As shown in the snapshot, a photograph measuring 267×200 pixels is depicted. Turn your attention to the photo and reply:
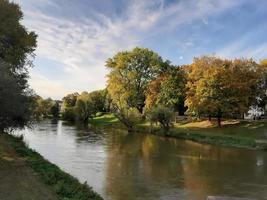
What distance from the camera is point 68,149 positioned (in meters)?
38.9

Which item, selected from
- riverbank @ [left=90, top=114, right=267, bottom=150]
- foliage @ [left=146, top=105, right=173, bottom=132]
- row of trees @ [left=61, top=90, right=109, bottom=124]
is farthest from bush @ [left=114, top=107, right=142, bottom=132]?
row of trees @ [left=61, top=90, right=109, bottom=124]

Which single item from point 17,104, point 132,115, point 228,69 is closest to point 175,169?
point 17,104

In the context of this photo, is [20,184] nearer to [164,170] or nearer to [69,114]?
[164,170]

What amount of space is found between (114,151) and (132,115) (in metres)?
30.2

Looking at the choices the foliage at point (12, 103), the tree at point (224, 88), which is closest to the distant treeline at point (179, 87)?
the tree at point (224, 88)

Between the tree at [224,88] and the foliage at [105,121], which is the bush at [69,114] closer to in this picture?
the foliage at [105,121]

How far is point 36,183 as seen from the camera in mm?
17359

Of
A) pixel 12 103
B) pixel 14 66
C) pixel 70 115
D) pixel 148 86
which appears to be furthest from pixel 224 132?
pixel 70 115

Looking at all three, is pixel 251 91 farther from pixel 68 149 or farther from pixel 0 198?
pixel 0 198

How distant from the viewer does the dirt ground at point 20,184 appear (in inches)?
587

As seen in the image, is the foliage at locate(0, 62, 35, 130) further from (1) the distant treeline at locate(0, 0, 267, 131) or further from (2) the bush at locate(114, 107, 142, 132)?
(2) the bush at locate(114, 107, 142, 132)

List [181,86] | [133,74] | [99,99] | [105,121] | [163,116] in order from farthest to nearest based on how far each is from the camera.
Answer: [99,99], [105,121], [133,74], [181,86], [163,116]

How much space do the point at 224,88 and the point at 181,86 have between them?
50.3ft

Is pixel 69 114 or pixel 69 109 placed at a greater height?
→ pixel 69 109
